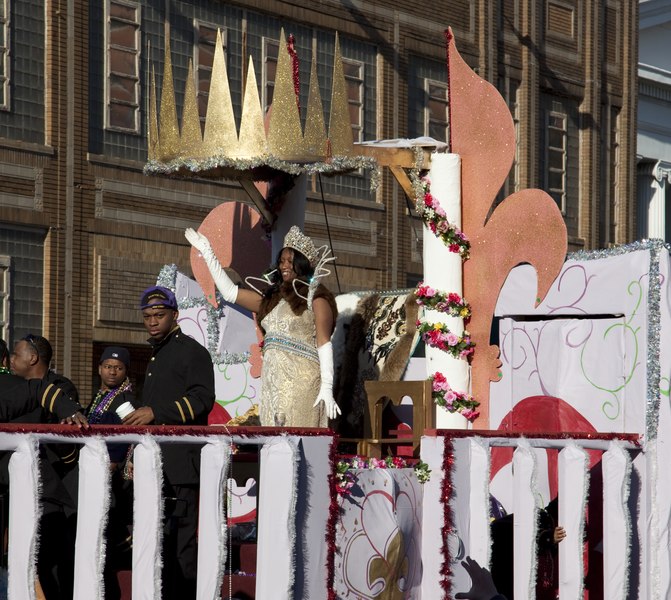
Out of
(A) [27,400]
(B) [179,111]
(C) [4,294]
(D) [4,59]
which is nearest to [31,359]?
(A) [27,400]

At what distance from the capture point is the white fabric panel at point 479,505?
6801 mm

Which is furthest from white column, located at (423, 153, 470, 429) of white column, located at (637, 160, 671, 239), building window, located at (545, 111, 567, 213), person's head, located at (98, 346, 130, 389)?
white column, located at (637, 160, 671, 239)

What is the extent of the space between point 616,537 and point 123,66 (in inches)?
404

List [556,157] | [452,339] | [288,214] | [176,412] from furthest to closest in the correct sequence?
[556,157]
[288,214]
[452,339]
[176,412]

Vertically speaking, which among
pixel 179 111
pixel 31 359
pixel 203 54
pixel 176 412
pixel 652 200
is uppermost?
pixel 203 54

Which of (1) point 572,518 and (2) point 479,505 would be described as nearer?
(2) point 479,505

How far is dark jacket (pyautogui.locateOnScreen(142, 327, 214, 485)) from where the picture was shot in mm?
6602

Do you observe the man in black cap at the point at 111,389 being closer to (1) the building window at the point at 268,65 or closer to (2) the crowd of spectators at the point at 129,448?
(2) the crowd of spectators at the point at 129,448

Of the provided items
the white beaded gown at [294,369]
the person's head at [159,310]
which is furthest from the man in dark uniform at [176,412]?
the white beaded gown at [294,369]

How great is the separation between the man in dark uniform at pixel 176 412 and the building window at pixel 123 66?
937 centimetres

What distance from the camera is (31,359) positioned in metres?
6.87

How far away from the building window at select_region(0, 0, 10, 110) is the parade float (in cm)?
577

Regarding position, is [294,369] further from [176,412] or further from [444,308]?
[176,412]

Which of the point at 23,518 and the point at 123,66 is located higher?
the point at 123,66
